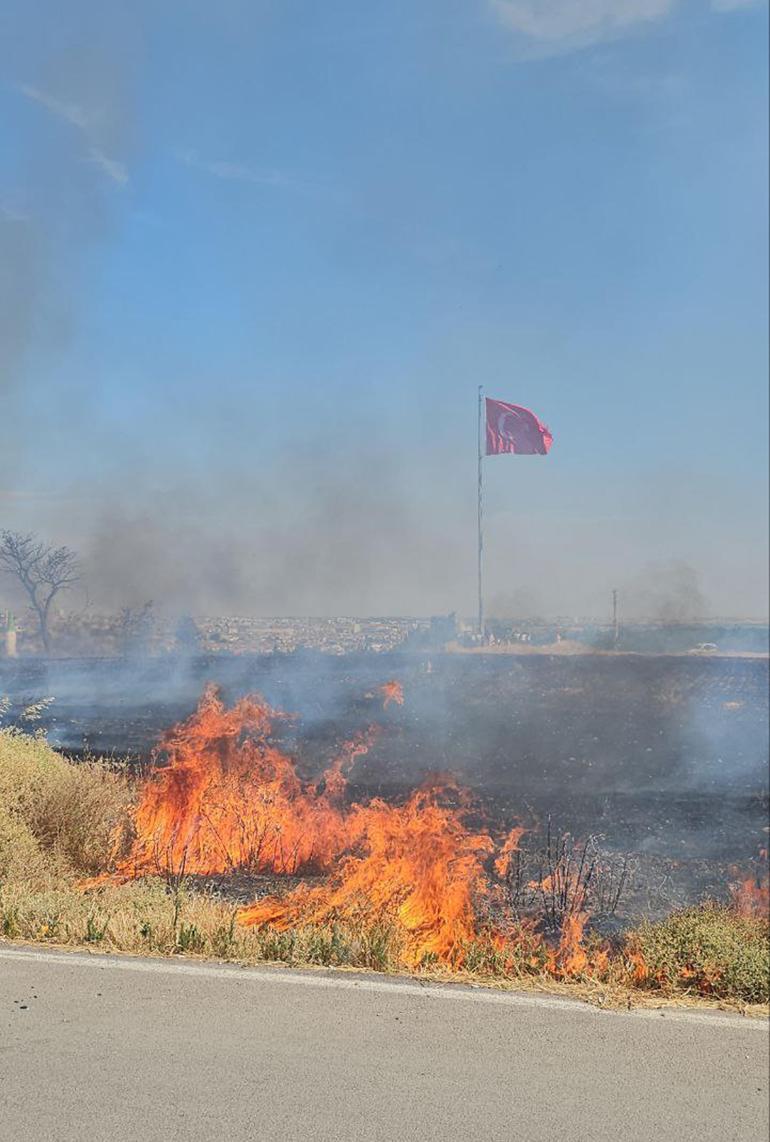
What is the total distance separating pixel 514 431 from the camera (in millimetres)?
15266

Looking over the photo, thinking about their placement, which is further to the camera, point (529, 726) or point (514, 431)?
point (514, 431)

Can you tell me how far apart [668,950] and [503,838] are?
12.2ft

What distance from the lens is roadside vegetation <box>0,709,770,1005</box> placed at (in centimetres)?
410

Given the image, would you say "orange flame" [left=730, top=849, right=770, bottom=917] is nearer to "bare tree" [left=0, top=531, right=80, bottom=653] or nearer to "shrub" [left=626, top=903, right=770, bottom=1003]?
"shrub" [left=626, top=903, right=770, bottom=1003]

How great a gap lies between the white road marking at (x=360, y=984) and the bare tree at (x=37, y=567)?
3.51 metres

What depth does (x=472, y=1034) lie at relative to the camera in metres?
3.42

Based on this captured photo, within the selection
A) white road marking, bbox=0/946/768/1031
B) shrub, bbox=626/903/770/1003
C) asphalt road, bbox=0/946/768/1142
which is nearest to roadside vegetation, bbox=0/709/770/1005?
shrub, bbox=626/903/770/1003

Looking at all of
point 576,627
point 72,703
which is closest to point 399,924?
point 72,703

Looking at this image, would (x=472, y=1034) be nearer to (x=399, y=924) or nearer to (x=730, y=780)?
(x=399, y=924)

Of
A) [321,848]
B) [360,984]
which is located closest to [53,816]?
[321,848]

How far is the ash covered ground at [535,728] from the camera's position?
8758 mm

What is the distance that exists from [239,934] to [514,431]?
39.8 ft

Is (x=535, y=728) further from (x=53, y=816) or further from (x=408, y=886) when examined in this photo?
(x=53, y=816)

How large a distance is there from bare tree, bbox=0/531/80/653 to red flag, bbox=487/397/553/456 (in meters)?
7.80
